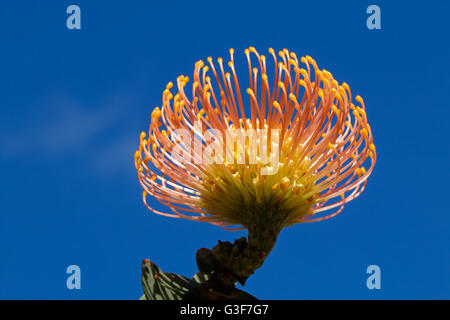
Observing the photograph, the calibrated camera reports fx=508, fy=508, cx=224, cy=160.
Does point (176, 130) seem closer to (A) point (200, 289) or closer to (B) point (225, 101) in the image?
(B) point (225, 101)

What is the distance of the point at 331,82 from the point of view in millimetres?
3703

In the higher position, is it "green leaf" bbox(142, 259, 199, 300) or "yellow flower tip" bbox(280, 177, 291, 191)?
"yellow flower tip" bbox(280, 177, 291, 191)

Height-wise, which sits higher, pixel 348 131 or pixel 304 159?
pixel 348 131

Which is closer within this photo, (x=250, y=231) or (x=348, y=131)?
(x=250, y=231)

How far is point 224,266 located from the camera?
3412 mm

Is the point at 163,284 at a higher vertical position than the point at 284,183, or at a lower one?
lower

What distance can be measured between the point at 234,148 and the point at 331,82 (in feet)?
2.82

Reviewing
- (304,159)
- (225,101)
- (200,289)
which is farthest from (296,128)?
(200,289)

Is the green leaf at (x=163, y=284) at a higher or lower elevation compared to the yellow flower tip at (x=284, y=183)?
lower
